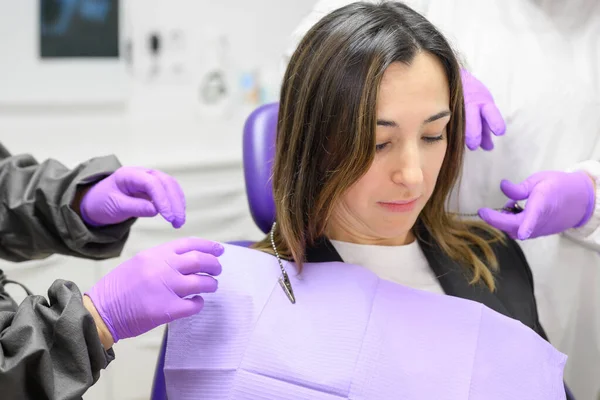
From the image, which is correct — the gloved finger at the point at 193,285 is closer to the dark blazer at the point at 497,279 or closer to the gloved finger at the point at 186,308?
the gloved finger at the point at 186,308

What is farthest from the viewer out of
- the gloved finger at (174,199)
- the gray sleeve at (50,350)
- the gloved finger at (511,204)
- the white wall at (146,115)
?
the white wall at (146,115)

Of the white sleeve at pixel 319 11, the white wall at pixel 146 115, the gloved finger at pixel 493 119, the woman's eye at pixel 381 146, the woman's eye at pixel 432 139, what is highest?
the white sleeve at pixel 319 11

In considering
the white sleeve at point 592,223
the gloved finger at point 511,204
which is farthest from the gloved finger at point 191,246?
the white sleeve at point 592,223

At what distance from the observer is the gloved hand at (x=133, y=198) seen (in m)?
1.38

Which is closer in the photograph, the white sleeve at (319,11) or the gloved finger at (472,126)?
the gloved finger at (472,126)

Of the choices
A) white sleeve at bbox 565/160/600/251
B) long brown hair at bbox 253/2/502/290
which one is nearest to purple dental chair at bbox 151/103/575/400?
long brown hair at bbox 253/2/502/290

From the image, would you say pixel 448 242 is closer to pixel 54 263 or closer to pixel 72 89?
pixel 54 263

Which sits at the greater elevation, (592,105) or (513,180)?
(592,105)

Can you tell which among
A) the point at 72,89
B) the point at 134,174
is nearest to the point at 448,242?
the point at 134,174

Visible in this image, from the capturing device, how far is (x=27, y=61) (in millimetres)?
2713

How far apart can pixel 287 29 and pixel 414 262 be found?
6.90 feet

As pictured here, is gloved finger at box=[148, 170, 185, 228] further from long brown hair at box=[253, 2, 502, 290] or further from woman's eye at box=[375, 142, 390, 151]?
woman's eye at box=[375, 142, 390, 151]

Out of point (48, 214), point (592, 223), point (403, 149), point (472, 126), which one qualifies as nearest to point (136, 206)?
point (48, 214)

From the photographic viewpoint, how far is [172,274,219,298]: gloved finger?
115 centimetres
